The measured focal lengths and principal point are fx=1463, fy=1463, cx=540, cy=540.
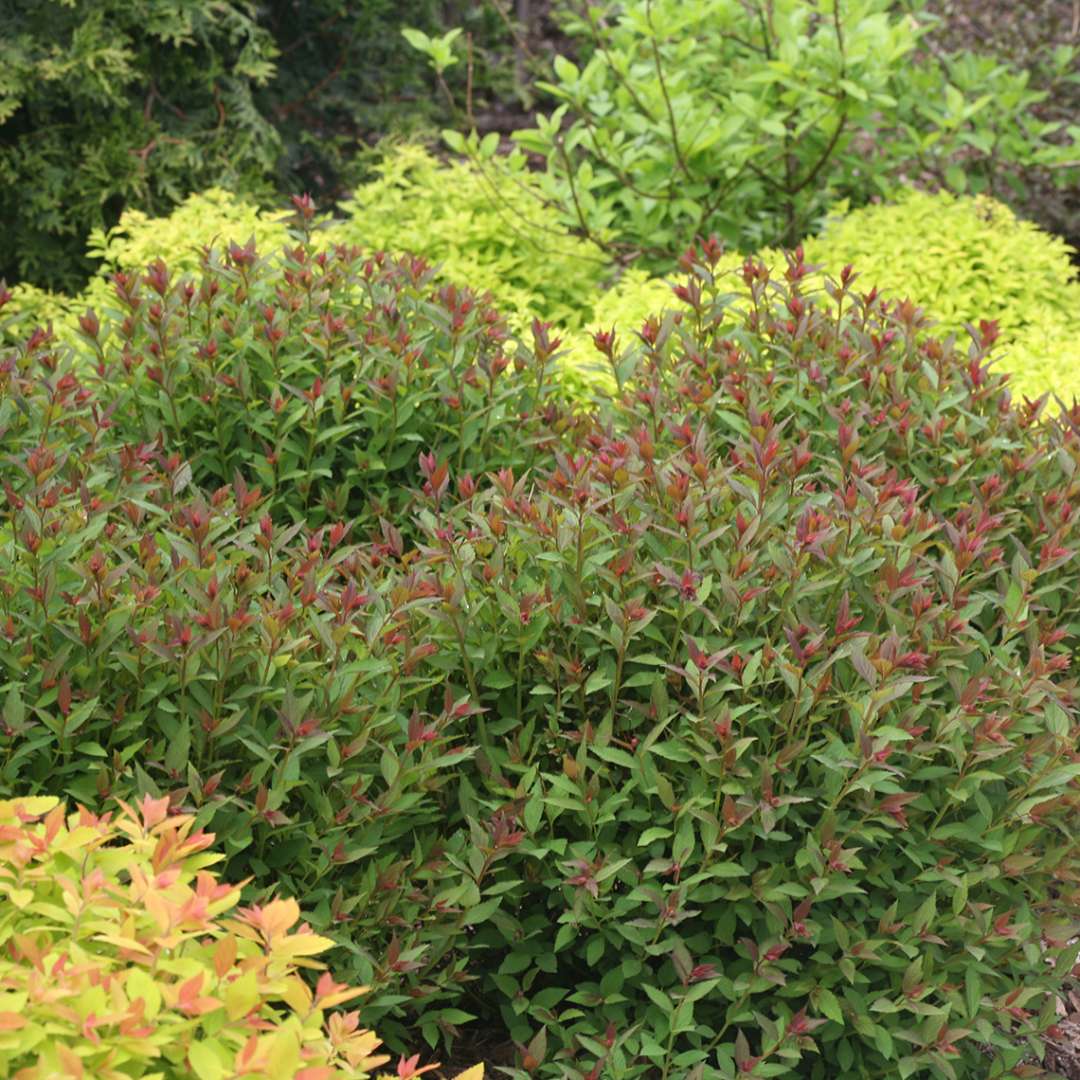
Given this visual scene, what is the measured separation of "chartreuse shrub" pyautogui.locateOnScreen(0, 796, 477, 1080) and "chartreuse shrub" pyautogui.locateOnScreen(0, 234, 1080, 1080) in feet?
1.36

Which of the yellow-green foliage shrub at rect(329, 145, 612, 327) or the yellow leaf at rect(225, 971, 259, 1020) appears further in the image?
the yellow-green foliage shrub at rect(329, 145, 612, 327)

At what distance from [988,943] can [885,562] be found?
689mm

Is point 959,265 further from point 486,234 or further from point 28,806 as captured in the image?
point 28,806

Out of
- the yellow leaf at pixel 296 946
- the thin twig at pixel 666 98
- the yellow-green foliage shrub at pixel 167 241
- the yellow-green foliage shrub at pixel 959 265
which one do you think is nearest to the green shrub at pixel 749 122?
the thin twig at pixel 666 98

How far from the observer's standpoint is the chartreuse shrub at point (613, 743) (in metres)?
2.40

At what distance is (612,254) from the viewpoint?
5910 millimetres

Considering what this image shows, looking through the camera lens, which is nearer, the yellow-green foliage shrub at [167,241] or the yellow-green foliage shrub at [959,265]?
the yellow-green foliage shrub at [167,241]

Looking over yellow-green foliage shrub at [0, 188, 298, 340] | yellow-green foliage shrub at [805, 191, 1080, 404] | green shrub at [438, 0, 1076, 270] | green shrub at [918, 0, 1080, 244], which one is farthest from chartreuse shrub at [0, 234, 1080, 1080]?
green shrub at [918, 0, 1080, 244]

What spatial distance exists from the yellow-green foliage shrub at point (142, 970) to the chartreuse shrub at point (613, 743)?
42 cm

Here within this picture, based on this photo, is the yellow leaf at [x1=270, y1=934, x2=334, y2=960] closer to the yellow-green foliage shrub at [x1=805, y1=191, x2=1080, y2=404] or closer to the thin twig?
the yellow-green foliage shrub at [x1=805, y1=191, x2=1080, y2=404]

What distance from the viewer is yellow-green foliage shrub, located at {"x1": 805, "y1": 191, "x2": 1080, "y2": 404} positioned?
16.4 feet

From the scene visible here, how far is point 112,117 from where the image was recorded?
6441mm

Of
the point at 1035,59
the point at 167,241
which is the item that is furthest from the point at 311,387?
the point at 1035,59

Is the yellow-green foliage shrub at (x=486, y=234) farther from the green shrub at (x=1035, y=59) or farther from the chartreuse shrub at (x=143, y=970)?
the chartreuse shrub at (x=143, y=970)
